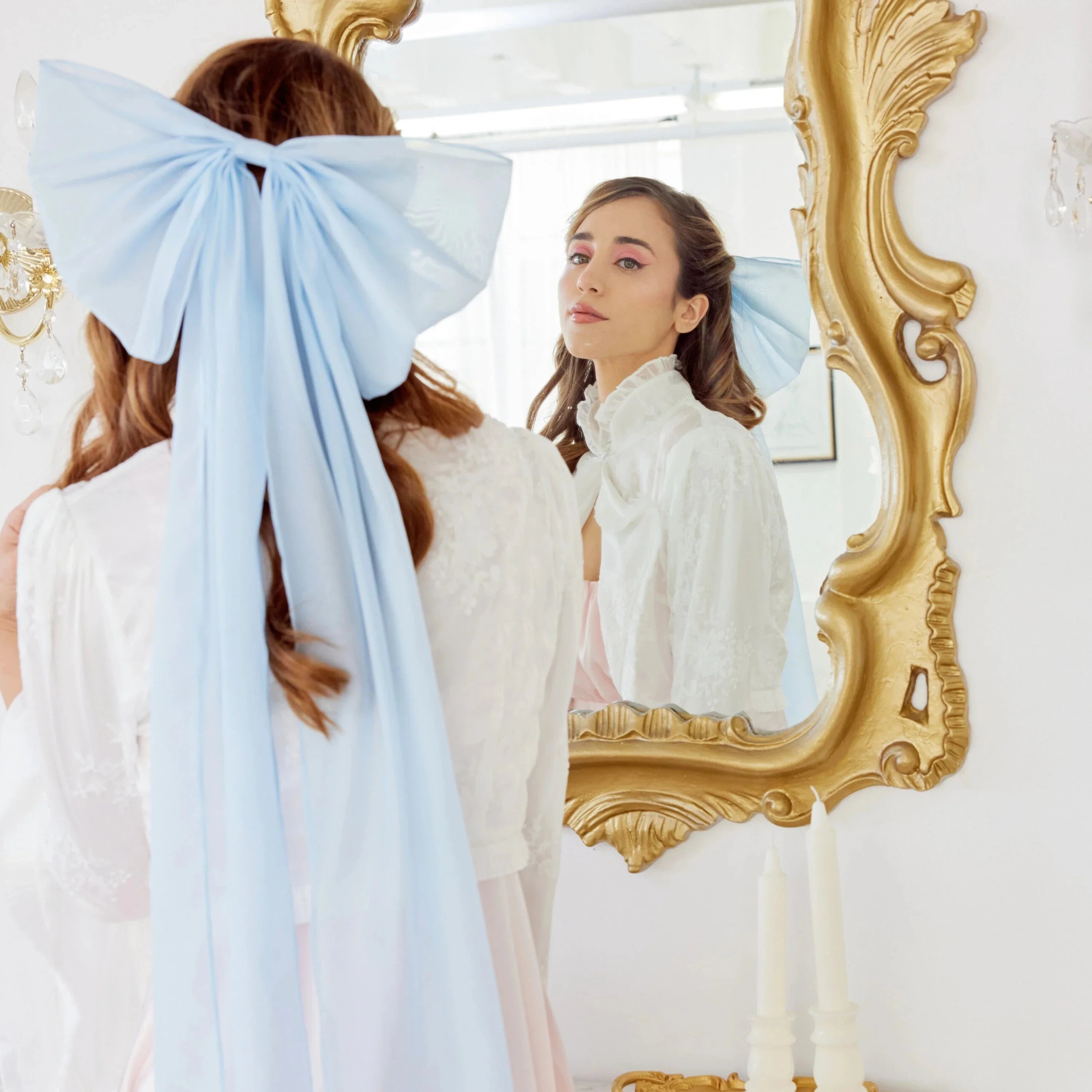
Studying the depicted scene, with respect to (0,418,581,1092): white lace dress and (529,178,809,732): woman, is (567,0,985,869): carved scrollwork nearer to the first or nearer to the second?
(529,178,809,732): woman

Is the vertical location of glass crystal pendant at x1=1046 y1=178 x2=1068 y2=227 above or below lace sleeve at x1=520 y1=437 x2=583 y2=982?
above

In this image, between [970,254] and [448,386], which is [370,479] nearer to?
[448,386]

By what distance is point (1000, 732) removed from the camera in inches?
49.3

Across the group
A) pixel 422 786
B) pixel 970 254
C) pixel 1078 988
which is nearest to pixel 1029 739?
pixel 1078 988

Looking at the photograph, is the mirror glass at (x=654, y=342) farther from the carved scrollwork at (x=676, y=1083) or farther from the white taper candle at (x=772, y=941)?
the carved scrollwork at (x=676, y=1083)

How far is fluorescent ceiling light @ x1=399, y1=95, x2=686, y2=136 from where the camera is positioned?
1.30 metres

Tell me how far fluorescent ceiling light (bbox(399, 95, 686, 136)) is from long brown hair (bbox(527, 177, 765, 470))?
73 millimetres

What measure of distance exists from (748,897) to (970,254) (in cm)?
75

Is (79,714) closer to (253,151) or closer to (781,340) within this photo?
(253,151)

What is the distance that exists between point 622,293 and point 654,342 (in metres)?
0.07

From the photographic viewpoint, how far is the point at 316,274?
2.47ft

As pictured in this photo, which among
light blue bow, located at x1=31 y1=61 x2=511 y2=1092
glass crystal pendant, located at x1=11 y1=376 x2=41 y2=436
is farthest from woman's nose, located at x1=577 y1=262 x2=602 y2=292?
glass crystal pendant, located at x1=11 y1=376 x2=41 y2=436

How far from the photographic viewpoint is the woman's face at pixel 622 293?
131 centimetres

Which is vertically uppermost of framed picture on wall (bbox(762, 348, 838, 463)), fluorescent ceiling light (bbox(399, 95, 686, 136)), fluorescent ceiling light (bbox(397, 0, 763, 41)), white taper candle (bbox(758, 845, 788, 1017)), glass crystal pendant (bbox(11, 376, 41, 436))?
fluorescent ceiling light (bbox(397, 0, 763, 41))
